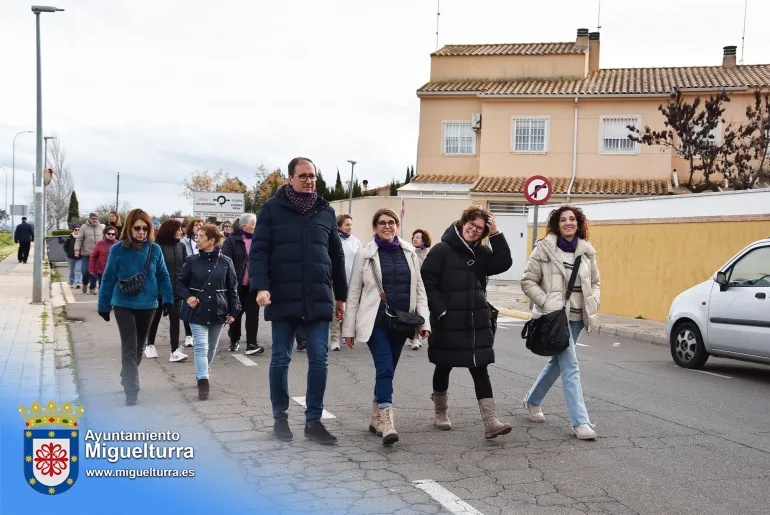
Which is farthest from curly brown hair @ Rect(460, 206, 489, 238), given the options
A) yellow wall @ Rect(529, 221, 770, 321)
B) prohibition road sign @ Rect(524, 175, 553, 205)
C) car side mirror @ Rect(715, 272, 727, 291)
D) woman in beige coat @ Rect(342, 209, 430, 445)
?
prohibition road sign @ Rect(524, 175, 553, 205)

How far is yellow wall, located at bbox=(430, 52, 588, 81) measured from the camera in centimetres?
3306

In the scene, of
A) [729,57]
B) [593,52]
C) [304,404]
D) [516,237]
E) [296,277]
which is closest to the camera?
[296,277]

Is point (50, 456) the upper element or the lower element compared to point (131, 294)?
lower

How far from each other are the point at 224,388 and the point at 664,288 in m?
11.1

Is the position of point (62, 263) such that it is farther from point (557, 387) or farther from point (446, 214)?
point (557, 387)

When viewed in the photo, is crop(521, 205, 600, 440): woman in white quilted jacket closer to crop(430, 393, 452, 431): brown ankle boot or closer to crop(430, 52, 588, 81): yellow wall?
crop(430, 393, 452, 431): brown ankle boot

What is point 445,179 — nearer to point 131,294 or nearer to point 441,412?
point 131,294

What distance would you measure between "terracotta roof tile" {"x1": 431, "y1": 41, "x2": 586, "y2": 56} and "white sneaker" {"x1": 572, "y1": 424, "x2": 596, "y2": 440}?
93.8ft

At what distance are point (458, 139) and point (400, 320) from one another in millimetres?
28350

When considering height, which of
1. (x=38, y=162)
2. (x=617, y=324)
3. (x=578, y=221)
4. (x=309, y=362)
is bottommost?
(x=617, y=324)

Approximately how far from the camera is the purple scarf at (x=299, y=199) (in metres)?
6.14

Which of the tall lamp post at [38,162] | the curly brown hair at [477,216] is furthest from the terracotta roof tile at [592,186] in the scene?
the curly brown hair at [477,216]

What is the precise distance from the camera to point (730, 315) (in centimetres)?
1020

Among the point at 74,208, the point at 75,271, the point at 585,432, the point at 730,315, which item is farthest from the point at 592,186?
the point at 74,208
